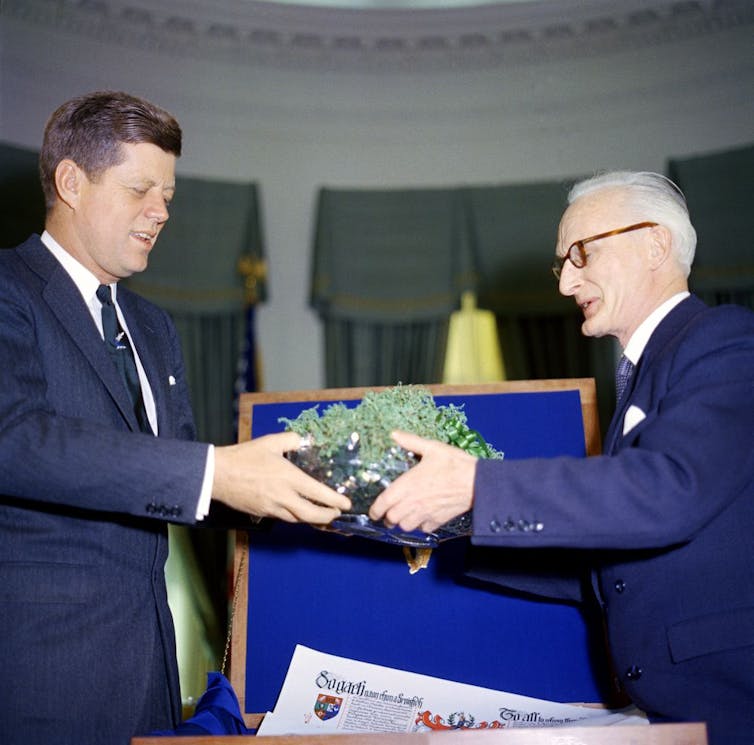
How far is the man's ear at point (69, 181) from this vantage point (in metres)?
2.33

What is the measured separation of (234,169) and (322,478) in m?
4.78

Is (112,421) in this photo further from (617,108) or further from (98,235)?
(617,108)

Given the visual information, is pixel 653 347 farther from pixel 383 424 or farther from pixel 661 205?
pixel 383 424

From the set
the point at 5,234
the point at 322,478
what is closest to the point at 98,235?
the point at 322,478

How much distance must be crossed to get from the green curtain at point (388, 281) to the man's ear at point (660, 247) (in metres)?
3.85

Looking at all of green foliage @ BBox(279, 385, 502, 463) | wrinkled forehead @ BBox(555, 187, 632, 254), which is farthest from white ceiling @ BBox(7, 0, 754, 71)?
green foliage @ BBox(279, 385, 502, 463)

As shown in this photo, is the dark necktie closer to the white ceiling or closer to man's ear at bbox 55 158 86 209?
man's ear at bbox 55 158 86 209

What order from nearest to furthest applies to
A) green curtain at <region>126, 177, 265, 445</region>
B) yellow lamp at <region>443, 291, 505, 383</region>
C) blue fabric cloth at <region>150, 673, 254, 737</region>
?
blue fabric cloth at <region>150, 673, 254, 737</region> → green curtain at <region>126, 177, 265, 445</region> → yellow lamp at <region>443, 291, 505, 383</region>

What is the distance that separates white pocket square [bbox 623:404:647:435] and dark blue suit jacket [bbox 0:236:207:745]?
2.84 ft

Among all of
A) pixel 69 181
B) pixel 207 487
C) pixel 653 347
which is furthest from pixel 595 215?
pixel 69 181

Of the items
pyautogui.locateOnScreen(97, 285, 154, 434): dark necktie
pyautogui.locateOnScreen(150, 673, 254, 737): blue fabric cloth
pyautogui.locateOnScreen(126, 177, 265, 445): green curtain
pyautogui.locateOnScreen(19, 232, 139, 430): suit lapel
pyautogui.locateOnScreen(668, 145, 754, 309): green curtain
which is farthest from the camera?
pyautogui.locateOnScreen(126, 177, 265, 445): green curtain

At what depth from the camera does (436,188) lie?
248 inches

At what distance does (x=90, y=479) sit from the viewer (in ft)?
6.14

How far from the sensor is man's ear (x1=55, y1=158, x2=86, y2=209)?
2326 millimetres
